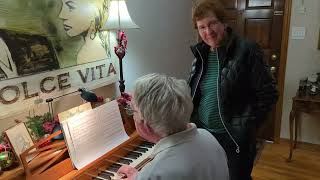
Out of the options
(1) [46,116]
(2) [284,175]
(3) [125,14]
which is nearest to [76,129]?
(1) [46,116]

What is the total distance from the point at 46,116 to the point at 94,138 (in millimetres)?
338

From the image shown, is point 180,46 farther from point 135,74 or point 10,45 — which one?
point 10,45

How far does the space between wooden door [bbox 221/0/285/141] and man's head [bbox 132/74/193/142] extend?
250 centimetres

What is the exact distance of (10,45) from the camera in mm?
1308

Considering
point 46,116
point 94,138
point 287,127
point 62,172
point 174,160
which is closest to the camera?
point 174,160

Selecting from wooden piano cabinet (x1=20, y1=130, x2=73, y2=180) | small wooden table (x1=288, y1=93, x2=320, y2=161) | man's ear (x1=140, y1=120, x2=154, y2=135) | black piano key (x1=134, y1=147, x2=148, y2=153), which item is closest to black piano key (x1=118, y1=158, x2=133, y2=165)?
black piano key (x1=134, y1=147, x2=148, y2=153)

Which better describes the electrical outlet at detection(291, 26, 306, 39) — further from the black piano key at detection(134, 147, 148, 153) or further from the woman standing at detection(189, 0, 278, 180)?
the black piano key at detection(134, 147, 148, 153)

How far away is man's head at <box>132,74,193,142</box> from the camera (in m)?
0.92

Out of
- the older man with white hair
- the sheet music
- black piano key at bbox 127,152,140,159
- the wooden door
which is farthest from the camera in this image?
the wooden door

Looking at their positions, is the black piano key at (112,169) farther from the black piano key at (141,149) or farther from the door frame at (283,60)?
the door frame at (283,60)

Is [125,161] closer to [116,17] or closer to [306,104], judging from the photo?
[116,17]

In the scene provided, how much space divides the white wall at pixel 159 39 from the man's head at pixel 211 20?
2.76 ft

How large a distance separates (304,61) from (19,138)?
300 cm

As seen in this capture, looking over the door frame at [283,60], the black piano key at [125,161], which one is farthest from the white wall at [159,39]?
the door frame at [283,60]
